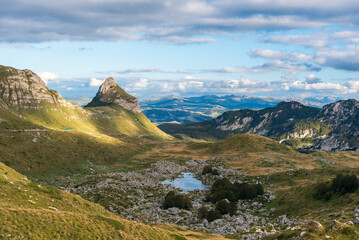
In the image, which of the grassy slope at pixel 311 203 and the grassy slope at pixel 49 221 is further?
the grassy slope at pixel 311 203

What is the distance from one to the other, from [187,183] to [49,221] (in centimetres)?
7939

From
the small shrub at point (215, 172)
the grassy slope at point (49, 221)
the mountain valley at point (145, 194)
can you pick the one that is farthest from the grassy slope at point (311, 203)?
the small shrub at point (215, 172)

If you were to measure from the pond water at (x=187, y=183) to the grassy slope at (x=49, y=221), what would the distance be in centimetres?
5339

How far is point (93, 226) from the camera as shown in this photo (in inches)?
1374

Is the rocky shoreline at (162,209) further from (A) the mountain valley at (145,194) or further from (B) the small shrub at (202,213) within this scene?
(B) the small shrub at (202,213)

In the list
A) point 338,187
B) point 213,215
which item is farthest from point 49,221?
point 338,187

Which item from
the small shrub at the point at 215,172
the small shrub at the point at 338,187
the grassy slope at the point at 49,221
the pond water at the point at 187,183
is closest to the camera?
the grassy slope at the point at 49,221

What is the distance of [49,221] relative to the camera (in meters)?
32.3

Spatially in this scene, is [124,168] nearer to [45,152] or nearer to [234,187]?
[45,152]

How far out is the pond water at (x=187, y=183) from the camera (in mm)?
100088

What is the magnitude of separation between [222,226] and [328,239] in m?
29.3

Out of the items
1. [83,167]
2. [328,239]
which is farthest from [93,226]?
[83,167]

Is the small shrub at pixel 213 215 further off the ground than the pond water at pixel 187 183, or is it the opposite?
the small shrub at pixel 213 215

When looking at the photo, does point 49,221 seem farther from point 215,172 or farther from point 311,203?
point 215,172
